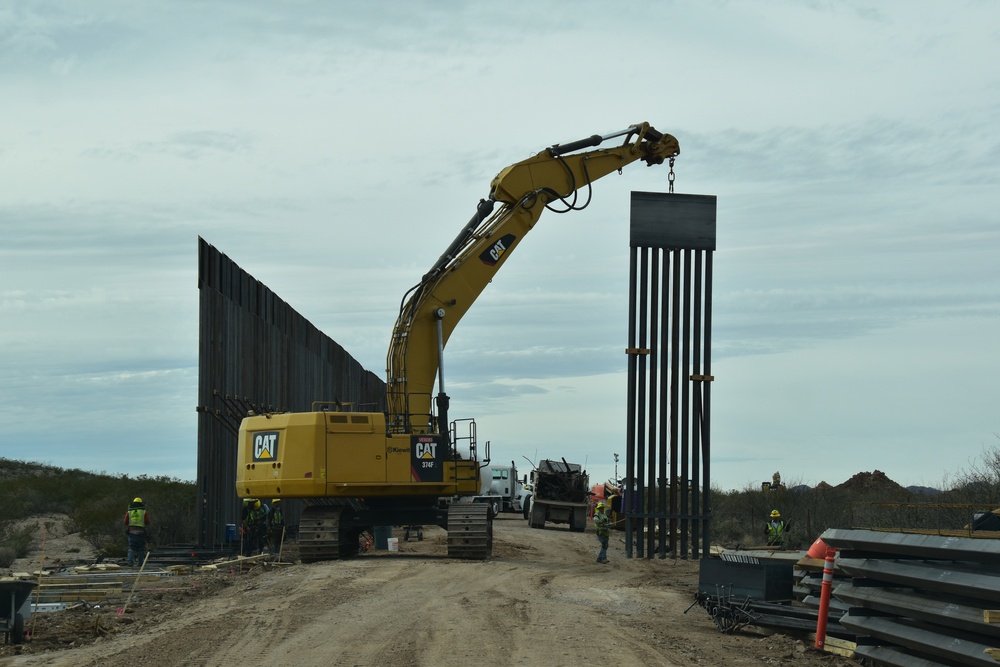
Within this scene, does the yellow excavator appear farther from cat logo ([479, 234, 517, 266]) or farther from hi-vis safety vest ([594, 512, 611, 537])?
hi-vis safety vest ([594, 512, 611, 537])

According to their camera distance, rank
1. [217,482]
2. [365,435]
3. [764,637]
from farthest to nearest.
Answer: [217,482] < [365,435] < [764,637]

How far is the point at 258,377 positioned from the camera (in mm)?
30828

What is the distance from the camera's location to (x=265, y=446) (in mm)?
21594

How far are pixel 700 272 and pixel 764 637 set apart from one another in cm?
1194

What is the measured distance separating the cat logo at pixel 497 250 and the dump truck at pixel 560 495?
17.4 metres

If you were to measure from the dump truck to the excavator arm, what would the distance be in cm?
1742

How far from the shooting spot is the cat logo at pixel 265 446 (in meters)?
21.4

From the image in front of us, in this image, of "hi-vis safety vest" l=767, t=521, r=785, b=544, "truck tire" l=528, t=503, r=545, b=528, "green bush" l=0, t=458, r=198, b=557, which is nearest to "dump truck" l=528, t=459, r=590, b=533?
"truck tire" l=528, t=503, r=545, b=528

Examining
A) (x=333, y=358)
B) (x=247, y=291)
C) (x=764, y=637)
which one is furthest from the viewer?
(x=333, y=358)

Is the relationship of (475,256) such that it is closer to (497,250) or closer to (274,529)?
(497,250)

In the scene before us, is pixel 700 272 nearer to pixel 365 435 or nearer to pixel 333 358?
pixel 365 435

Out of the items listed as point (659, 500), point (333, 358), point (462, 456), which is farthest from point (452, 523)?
point (333, 358)

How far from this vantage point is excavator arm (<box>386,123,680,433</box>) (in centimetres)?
2267

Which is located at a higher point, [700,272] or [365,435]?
[700,272]
